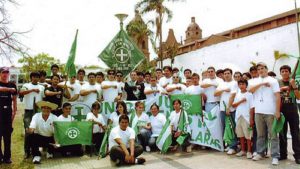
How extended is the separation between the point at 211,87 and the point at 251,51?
14.6 metres

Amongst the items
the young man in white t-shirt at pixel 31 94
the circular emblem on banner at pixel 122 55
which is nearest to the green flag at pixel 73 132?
the young man in white t-shirt at pixel 31 94

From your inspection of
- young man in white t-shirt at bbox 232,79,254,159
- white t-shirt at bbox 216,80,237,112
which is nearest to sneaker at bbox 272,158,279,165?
young man in white t-shirt at bbox 232,79,254,159

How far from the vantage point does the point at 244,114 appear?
7285 mm

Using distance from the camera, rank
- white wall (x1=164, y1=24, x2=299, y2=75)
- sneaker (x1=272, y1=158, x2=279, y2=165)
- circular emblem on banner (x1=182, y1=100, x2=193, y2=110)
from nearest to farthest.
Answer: sneaker (x1=272, y1=158, x2=279, y2=165) < circular emblem on banner (x1=182, y1=100, x2=193, y2=110) < white wall (x1=164, y1=24, x2=299, y2=75)

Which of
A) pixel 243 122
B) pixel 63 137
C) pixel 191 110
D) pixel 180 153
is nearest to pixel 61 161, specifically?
pixel 63 137

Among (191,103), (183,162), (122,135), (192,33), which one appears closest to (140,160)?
(122,135)

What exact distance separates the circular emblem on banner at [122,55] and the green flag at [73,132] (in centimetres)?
264

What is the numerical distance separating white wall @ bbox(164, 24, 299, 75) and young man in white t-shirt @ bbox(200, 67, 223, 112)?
23.3ft

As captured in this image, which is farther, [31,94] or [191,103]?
[191,103]

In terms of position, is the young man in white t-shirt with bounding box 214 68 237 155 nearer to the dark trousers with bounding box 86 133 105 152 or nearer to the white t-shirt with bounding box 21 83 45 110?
the dark trousers with bounding box 86 133 105 152

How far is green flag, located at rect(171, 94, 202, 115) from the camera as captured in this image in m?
8.52

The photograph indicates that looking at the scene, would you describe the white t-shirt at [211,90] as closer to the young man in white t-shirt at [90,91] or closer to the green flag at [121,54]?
the green flag at [121,54]

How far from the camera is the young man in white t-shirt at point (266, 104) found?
6426mm

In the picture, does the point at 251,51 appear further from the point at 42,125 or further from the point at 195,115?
the point at 42,125
